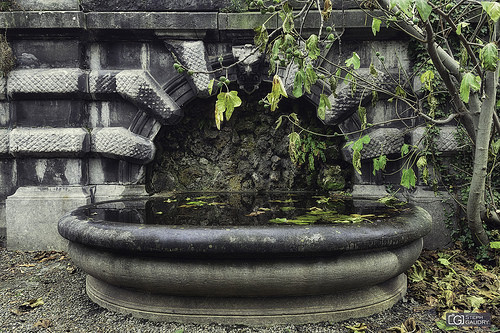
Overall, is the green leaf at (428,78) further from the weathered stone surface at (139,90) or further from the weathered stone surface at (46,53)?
the weathered stone surface at (46,53)

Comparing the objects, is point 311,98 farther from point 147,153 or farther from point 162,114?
point 147,153

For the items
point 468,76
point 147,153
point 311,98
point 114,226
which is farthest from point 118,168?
point 468,76

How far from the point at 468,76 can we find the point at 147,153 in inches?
128

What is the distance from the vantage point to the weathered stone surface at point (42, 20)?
Answer: 162 inches

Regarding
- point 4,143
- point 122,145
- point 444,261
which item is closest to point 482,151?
point 444,261

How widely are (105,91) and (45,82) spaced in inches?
24.9

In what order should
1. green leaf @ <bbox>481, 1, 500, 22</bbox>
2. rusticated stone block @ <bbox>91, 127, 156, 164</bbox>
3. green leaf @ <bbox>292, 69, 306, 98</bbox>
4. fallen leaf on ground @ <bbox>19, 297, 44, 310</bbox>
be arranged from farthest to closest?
1. rusticated stone block @ <bbox>91, 127, 156, 164</bbox>
2. fallen leaf on ground @ <bbox>19, 297, 44, 310</bbox>
3. green leaf @ <bbox>292, 69, 306, 98</bbox>
4. green leaf @ <bbox>481, 1, 500, 22</bbox>

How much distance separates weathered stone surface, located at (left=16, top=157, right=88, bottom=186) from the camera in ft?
14.1

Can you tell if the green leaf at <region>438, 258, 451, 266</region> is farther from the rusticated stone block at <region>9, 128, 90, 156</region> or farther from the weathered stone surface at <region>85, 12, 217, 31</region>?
the rusticated stone block at <region>9, 128, 90, 156</region>

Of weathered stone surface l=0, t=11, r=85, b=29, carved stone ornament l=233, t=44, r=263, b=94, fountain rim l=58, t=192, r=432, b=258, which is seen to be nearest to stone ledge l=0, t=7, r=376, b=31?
weathered stone surface l=0, t=11, r=85, b=29

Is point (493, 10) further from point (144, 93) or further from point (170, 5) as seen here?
point (144, 93)

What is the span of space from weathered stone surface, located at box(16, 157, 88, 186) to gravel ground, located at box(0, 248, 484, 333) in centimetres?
115

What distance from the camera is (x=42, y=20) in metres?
4.13

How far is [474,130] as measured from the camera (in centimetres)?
330
